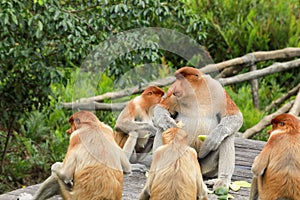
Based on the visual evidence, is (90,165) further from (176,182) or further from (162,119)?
(162,119)

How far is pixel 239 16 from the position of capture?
11055 mm

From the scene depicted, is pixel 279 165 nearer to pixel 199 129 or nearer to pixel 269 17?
pixel 199 129

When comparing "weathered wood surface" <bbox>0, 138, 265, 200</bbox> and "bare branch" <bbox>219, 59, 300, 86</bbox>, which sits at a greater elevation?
"weathered wood surface" <bbox>0, 138, 265, 200</bbox>

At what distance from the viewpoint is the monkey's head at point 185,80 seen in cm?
478

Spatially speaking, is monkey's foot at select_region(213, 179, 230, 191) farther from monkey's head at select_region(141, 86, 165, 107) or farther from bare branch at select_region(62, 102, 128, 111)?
bare branch at select_region(62, 102, 128, 111)

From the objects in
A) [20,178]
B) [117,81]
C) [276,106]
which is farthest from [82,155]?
[276,106]

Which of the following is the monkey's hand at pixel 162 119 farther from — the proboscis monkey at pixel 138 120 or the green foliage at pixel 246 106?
the green foliage at pixel 246 106

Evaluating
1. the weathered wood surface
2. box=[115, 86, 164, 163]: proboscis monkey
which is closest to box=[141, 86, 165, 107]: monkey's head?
box=[115, 86, 164, 163]: proboscis monkey

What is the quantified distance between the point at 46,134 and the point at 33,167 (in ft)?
2.39

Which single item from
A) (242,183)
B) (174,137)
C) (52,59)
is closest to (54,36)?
(52,59)

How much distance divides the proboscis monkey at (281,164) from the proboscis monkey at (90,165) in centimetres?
89

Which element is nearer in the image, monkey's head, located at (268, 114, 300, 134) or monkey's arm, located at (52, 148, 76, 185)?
monkey's arm, located at (52, 148, 76, 185)

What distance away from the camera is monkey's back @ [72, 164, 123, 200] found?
388cm

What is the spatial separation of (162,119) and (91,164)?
3.55 feet
